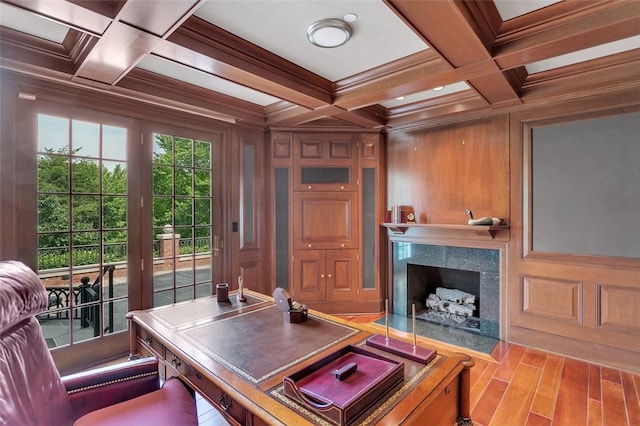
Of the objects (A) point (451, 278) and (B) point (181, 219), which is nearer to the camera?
(B) point (181, 219)

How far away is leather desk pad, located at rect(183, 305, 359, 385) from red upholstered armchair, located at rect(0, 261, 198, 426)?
11.3 inches

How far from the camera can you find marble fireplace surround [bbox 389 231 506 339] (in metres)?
3.43

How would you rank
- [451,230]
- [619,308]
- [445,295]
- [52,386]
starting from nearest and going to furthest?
[52,386]
[619,308]
[451,230]
[445,295]

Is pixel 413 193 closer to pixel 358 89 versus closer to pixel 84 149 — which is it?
pixel 358 89

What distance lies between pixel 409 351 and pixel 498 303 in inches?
99.4

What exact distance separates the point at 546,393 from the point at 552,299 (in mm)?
1049

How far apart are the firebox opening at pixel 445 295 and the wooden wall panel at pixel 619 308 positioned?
48.5 inches

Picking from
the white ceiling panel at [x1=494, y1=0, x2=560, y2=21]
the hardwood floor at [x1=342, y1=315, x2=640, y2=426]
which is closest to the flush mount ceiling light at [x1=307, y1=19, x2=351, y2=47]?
the white ceiling panel at [x1=494, y1=0, x2=560, y2=21]

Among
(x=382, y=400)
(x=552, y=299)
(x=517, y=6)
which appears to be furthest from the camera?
(x=552, y=299)

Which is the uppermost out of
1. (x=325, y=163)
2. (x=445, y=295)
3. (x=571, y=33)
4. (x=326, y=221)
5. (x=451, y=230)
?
(x=571, y=33)

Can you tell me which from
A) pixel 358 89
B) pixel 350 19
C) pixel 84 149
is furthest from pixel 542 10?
pixel 84 149

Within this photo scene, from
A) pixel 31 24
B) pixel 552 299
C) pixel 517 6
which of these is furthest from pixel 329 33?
pixel 552 299

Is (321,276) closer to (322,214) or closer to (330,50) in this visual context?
(322,214)

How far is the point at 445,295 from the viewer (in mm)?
4230
